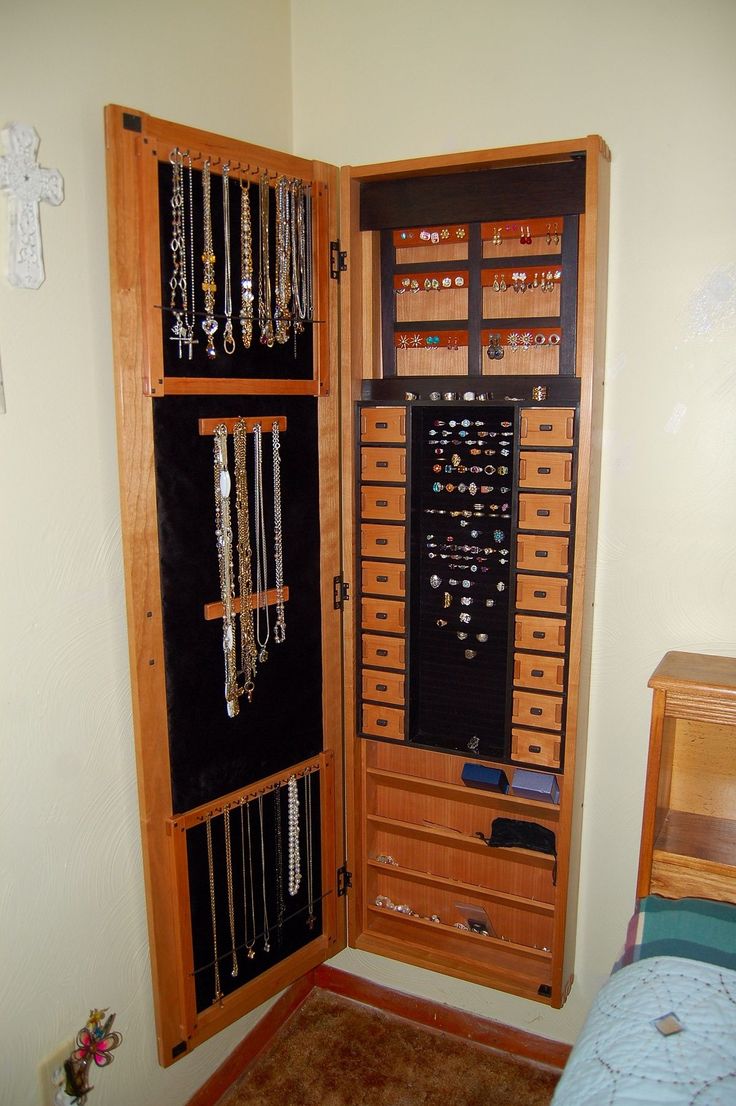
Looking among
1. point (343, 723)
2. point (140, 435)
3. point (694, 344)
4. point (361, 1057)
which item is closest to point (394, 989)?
point (361, 1057)

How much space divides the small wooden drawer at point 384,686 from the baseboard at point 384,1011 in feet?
3.28

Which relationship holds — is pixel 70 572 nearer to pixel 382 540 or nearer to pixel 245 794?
pixel 245 794

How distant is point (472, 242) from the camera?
2.11 m

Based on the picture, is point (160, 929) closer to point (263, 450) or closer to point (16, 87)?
point (263, 450)

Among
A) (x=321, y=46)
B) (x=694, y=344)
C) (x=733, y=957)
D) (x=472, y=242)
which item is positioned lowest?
(x=733, y=957)

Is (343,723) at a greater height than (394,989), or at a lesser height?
greater

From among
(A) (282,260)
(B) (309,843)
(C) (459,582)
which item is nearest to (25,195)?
(A) (282,260)

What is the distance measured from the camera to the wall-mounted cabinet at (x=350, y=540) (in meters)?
1.82

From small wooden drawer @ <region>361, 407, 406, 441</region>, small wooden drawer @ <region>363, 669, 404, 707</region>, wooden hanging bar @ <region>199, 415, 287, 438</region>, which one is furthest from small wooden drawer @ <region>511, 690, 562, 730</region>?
wooden hanging bar @ <region>199, 415, 287, 438</region>

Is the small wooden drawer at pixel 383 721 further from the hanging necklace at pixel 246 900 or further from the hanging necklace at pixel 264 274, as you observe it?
the hanging necklace at pixel 264 274

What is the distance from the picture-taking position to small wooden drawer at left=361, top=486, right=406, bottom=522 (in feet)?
7.24

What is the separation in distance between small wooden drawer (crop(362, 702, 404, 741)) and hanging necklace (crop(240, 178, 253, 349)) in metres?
1.06

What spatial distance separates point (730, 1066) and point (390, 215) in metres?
1.90

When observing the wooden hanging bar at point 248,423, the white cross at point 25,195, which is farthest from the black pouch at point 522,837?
the white cross at point 25,195
